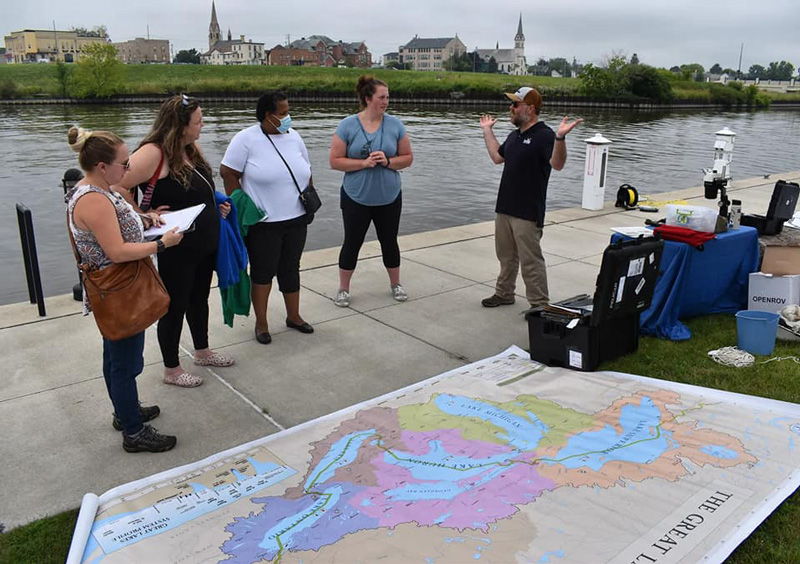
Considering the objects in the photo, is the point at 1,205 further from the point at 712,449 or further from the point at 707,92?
the point at 707,92

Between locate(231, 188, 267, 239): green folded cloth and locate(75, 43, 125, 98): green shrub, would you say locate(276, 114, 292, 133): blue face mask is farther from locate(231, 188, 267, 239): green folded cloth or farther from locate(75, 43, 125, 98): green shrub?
locate(75, 43, 125, 98): green shrub

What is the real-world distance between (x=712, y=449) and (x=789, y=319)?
2230 mm

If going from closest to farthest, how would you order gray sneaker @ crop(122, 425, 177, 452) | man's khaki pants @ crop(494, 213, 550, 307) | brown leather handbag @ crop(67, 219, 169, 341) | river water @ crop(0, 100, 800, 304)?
1. brown leather handbag @ crop(67, 219, 169, 341)
2. gray sneaker @ crop(122, 425, 177, 452)
3. man's khaki pants @ crop(494, 213, 550, 307)
4. river water @ crop(0, 100, 800, 304)

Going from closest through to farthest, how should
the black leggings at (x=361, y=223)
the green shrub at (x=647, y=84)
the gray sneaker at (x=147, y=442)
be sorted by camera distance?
the gray sneaker at (x=147, y=442), the black leggings at (x=361, y=223), the green shrub at (x=647, y=84)

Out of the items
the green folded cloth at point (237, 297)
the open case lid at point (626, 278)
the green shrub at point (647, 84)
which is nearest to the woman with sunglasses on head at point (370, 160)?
the green folded cloth at point (237, 297)

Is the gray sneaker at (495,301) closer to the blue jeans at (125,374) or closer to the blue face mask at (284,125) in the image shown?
the blue face mask at (284,125)

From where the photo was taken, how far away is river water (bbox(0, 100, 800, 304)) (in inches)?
452

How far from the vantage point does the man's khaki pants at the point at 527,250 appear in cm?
537

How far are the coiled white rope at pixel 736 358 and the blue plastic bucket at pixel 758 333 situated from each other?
0.29 ft

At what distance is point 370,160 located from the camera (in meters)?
5.29

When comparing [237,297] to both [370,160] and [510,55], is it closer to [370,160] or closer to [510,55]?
[370,160]

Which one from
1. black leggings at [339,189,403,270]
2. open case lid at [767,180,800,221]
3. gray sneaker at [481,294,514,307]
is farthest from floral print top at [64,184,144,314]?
open case lid at [767,180,800,221]

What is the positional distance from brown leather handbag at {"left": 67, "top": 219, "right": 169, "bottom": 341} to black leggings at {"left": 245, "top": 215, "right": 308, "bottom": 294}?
4.89ft

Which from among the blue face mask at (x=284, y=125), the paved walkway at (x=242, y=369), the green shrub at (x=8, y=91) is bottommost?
the paved walkway at (x=242, y=369)
